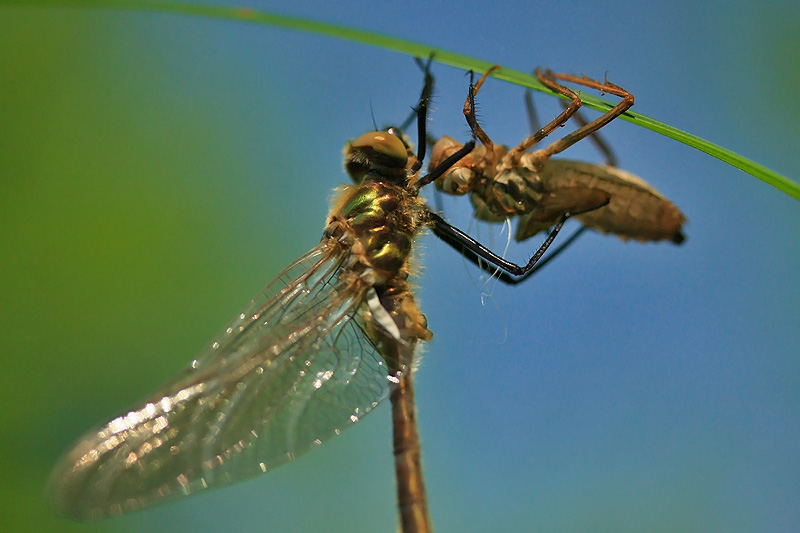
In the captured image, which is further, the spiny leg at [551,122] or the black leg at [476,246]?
the black leg at [476,246]

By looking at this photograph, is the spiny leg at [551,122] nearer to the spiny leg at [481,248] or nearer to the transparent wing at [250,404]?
the spiny leg at [481,248]

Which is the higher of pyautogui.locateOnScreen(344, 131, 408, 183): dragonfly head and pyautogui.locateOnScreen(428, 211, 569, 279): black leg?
pyautogui.locateOnScreen(344, 131, 408, 183): dragonfly head

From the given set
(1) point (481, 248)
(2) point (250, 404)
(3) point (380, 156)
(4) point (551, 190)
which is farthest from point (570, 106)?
(2) point (250, 404)

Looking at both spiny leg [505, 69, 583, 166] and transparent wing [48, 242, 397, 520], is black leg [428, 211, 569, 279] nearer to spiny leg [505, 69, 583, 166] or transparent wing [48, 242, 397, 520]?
spiny leg [505, 69, 583, 166]

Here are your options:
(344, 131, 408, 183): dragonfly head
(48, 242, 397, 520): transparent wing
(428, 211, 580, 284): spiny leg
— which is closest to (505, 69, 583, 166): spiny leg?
(428, 211, 580, 284): spiny leg

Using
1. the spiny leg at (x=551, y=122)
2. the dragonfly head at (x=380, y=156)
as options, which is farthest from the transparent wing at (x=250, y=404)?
the spiny leg at (x=551, y=122)

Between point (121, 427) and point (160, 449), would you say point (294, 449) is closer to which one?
point (160, 449)

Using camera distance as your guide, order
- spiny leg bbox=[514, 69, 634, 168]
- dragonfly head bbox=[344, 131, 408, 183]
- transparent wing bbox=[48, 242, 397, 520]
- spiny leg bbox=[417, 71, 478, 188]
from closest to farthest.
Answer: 1. transparent wing bbox=[48, 242, 397, 520]
2. spiny leg bbox=[514, 69, 634, 168]
3. spiny leg bbox=[417, 71, 478, 188]
4. dragonfly head bbox=[344, 131, 408, 183]
